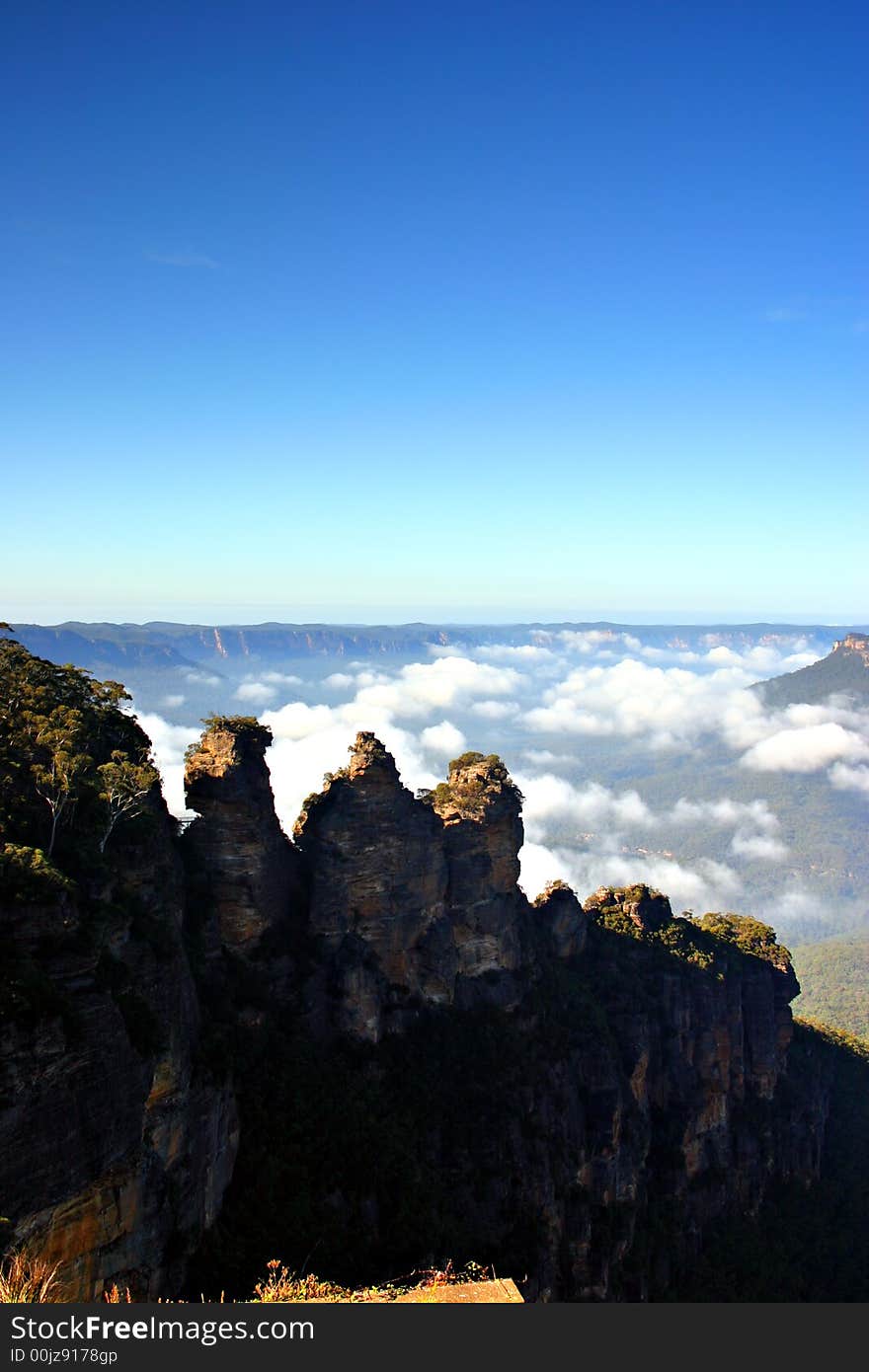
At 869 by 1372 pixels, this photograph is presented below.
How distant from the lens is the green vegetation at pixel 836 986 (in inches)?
5812

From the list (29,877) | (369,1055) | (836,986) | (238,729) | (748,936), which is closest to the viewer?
(29,877)

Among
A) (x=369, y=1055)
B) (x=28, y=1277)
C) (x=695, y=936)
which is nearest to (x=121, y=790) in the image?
(x=28, y=1277)

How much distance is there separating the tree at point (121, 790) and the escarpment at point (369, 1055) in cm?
72

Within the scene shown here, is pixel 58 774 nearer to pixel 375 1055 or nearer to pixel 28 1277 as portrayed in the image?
pixel 28 1277

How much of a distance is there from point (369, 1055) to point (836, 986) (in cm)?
16872

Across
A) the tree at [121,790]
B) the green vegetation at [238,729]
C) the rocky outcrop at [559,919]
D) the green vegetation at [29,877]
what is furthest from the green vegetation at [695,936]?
the green vegetation at [29,877]

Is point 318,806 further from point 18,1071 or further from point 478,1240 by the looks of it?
point 18,1071

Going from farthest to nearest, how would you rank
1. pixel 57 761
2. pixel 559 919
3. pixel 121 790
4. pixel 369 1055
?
pixel 559 919 < pixel 369 1055 < pixel 121 790 < pixel 57 761

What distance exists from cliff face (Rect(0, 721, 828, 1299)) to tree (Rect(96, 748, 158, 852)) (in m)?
1.25

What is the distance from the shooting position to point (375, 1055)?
39.6 meters

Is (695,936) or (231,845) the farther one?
(695,936)

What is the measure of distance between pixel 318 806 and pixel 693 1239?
37597mm

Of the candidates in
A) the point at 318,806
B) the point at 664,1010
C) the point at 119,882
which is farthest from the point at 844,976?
the point at 119,882

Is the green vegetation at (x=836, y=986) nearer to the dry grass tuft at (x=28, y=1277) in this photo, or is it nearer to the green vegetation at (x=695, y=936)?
the green vegetation at (x=695, y=936)
